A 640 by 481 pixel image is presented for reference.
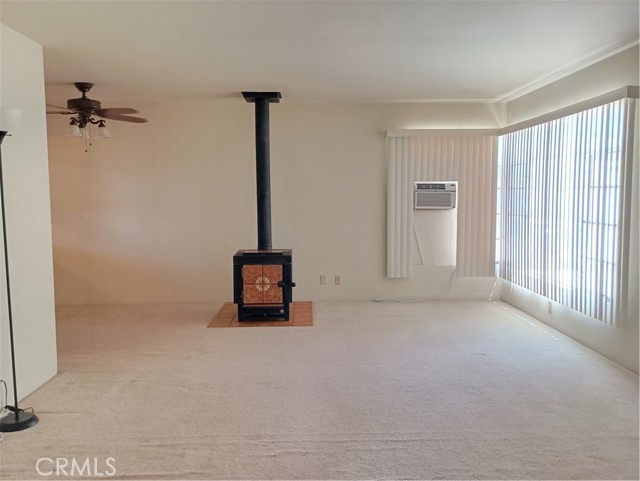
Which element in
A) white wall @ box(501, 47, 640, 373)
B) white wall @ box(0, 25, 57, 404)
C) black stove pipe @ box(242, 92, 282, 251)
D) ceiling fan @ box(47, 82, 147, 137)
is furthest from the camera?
black stove pipe @ box(242, 92, 282, 251)

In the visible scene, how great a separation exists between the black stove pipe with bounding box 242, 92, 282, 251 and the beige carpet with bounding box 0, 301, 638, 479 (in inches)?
44.5

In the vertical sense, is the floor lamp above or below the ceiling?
below

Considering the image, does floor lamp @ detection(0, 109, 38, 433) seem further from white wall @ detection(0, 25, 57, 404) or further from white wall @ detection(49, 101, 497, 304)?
white wall @ detection(49, 101, 497, 304)

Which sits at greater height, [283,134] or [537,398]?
[283,134]

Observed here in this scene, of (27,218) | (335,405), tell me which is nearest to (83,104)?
(27,218)

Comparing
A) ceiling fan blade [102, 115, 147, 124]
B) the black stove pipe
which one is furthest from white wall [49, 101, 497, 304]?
the black stove pipe

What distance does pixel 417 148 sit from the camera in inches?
242

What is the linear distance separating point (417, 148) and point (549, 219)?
6.21 ft

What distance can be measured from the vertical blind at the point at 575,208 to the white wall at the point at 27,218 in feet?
13.7

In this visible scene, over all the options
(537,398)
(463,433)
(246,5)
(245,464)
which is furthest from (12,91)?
(537,398)

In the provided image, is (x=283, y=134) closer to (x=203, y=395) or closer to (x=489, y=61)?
(x=489, y=61)

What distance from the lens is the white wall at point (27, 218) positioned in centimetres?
318

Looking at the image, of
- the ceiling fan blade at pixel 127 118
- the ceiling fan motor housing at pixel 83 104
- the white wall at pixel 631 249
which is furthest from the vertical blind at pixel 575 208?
the ceiling fan motor housing at pixel 83 104

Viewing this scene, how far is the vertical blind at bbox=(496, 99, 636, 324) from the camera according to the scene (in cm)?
377
